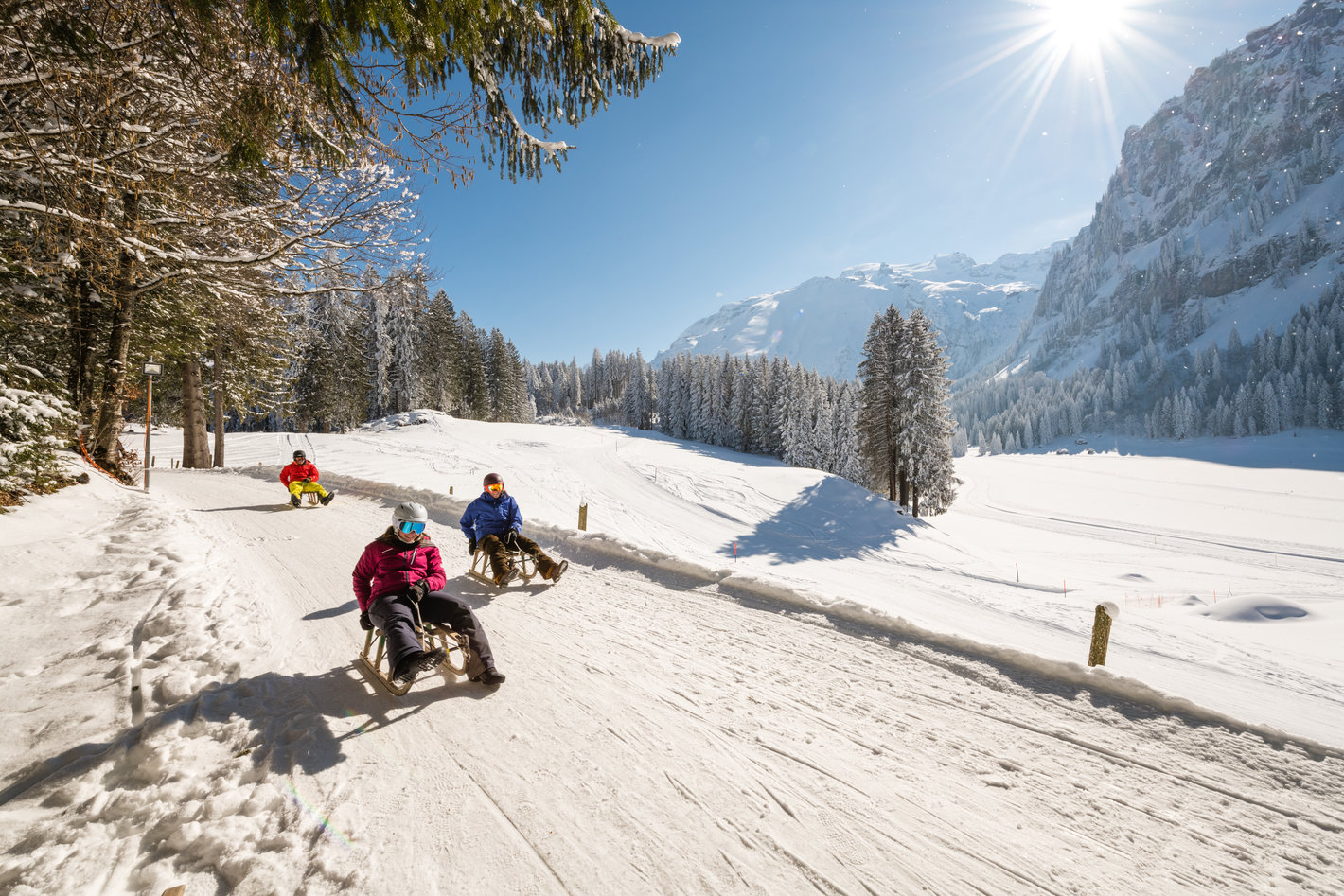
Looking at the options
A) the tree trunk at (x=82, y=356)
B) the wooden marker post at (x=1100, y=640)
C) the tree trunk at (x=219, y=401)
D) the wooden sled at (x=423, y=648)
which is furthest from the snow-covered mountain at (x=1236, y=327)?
the tree trunk at (x=82, y=356)

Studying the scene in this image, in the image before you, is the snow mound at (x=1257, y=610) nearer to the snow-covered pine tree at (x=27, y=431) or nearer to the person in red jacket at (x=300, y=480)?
the person in red jacket at (x=300, y=480)

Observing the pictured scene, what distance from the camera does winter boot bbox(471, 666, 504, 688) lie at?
4.46 meters

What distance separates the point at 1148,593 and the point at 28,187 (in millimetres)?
29208

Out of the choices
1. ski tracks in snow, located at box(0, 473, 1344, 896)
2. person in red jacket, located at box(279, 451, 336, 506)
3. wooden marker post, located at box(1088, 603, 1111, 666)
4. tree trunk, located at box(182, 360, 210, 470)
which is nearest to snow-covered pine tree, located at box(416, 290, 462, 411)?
tree trunk, located at box(182, 360, 210, 470)

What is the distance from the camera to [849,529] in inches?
914

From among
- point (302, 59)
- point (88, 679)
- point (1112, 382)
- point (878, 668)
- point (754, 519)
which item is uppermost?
point (1112, 382)

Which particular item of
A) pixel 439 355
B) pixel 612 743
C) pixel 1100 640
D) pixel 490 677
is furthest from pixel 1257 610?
pixel 439 355

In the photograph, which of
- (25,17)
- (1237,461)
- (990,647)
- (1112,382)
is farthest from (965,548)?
(1112,382)

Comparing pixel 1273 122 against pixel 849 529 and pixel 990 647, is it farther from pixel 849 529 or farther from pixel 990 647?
pixel 990 647

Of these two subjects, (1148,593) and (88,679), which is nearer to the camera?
(88,679)

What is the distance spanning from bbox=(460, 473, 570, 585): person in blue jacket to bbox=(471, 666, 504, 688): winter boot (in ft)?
9.78

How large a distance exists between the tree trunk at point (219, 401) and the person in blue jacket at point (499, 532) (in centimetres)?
1715

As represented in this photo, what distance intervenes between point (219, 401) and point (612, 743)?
2762 centimetres

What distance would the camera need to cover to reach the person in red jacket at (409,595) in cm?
436
